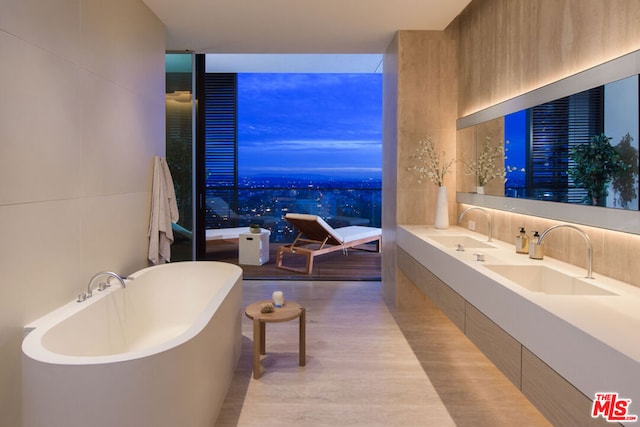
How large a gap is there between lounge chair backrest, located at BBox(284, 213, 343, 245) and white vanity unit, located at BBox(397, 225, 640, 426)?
10.5 ft

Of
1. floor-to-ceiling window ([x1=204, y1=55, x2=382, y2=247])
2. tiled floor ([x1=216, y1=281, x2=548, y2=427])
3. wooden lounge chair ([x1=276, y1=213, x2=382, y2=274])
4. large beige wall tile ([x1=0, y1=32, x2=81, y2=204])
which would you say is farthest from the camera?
floor-to-ceiling window ([x1=204, y1=55, x2=382, y2=247])

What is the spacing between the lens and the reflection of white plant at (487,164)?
10.8 feet

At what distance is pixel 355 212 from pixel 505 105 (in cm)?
427

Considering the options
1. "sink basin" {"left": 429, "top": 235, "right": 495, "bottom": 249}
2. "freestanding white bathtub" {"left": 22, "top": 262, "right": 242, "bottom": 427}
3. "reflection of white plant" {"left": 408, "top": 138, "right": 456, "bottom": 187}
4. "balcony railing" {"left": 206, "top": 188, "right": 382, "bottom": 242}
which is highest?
"reflection of white plant" {"left": 408, "top": 138, "right": 456, "bottom": 187}

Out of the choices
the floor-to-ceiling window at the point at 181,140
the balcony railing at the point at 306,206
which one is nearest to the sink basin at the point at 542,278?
the floor-to-ceiling window at the point at 181,140

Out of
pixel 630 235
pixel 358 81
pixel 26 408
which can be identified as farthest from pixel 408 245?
pixel 358 81

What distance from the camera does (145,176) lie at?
140 inches

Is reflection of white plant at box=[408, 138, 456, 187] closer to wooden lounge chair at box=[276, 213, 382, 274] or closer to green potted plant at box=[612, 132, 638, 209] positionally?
wooden lounge chair at box=[276, 213, 382, 274]

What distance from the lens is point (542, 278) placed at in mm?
2359

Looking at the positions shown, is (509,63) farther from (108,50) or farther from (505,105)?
(108,50)

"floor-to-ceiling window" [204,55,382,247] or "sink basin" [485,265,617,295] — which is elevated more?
"floor-to-ceiling window" [204,55,382,247]

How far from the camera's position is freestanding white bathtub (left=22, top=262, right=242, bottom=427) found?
1.55 meters

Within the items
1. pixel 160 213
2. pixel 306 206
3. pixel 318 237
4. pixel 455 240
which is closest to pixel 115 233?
pixel 160 213

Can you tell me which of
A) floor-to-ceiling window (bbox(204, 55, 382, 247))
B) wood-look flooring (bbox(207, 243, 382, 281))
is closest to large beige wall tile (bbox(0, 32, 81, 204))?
wood-look flooring (bbox(207, 243, 382, 281))
